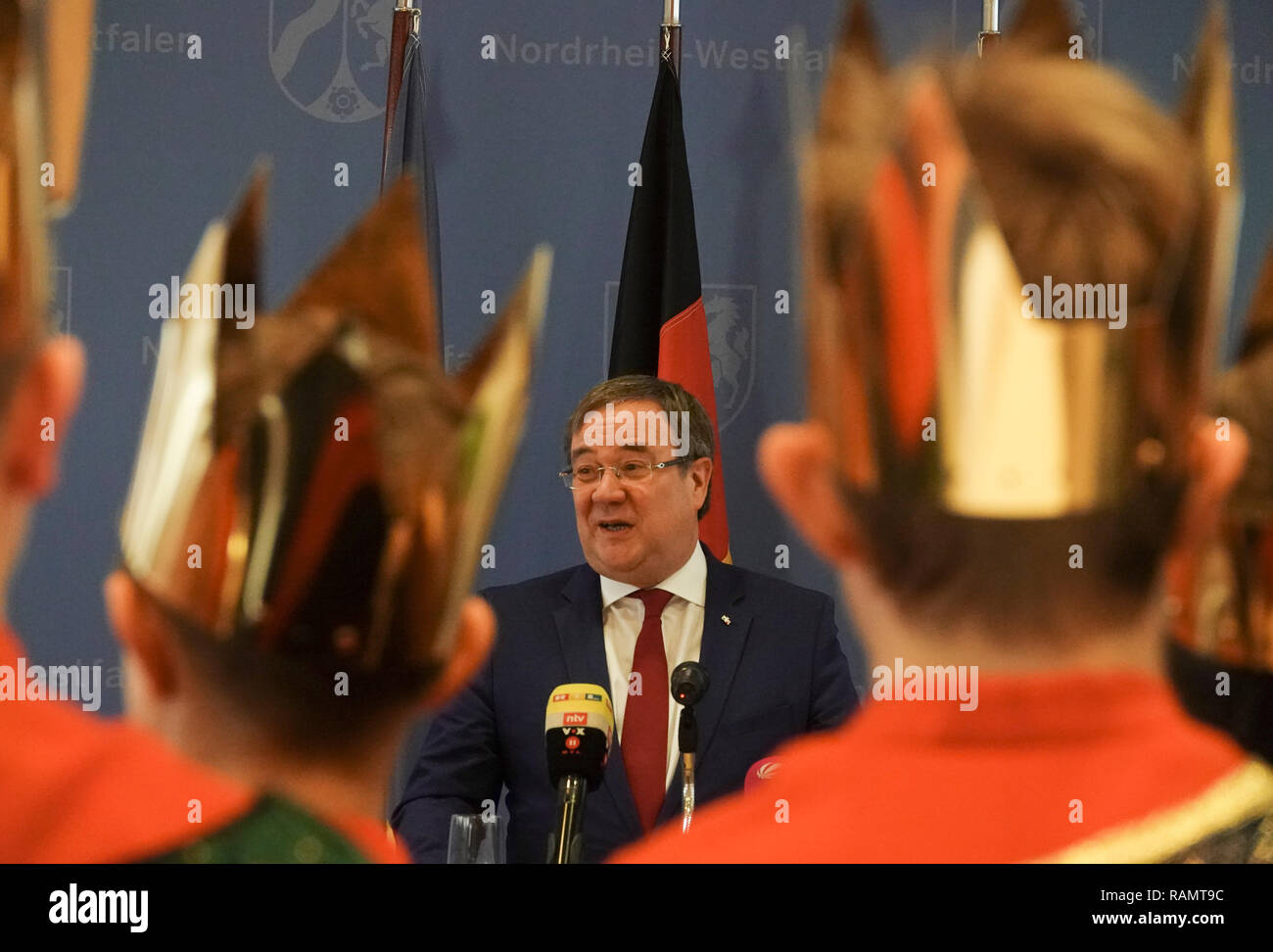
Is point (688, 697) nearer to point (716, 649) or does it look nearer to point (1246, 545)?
point (716, 649)

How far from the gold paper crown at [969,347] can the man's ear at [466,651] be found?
0.66 metres

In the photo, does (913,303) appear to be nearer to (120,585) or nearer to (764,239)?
(764,239)

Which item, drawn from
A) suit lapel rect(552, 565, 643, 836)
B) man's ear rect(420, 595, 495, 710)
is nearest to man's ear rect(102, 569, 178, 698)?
man's ear rect(420, 595, 495, 710)

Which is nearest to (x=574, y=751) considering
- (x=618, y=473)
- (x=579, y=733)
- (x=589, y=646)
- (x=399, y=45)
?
(x=579, y=733)

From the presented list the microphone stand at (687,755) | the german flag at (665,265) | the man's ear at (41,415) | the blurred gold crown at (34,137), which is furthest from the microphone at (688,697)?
the blurred gold crown at (34,137)

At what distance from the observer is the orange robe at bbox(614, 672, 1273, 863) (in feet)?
7.85

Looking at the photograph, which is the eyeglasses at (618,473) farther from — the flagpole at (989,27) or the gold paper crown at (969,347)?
the flagpole at (989,27)

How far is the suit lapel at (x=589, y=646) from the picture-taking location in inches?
94.4

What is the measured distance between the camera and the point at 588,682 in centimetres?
244

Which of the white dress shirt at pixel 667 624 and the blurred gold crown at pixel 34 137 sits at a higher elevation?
the blurred gold crown at pixel 34 137

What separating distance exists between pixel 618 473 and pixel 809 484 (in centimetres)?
33

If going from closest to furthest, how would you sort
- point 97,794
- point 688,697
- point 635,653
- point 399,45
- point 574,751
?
point 574,751 → point 688,697 → point 97,794 → point 635,653 → point 399,45

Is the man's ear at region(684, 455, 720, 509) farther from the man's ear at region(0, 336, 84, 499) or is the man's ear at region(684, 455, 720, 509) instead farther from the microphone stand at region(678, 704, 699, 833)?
the man's ear at region(0, 336, 84, 499)
